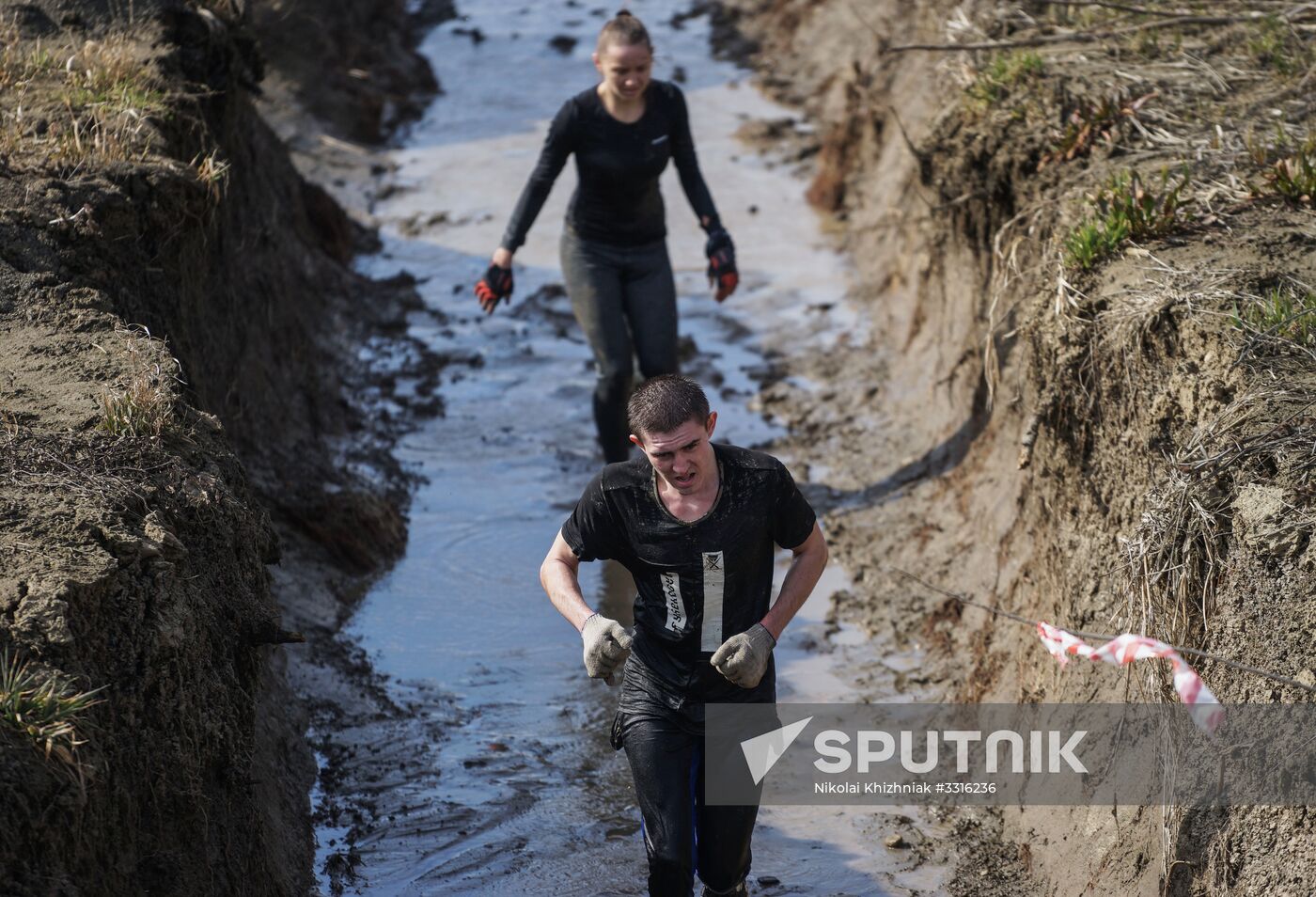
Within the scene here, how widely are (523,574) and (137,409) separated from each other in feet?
9.82

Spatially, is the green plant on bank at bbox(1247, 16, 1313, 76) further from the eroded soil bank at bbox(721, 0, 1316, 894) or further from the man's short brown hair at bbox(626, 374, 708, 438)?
the man's short brown hair at bbox(626, 374, 708, 438)

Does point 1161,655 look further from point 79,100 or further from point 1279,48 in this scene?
point 79,100

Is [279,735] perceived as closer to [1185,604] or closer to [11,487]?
[11,487]

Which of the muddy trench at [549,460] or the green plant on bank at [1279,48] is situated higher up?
the green plant on bank at [1279,48]

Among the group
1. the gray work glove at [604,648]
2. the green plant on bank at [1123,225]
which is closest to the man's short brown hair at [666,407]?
the gray work glove at [604,648]

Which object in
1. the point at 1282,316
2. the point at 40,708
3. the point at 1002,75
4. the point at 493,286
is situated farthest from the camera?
the point at 1002,75

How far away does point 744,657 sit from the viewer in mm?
3848

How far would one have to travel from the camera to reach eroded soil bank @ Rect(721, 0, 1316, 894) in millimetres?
4070

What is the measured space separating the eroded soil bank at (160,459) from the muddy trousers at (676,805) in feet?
3.67

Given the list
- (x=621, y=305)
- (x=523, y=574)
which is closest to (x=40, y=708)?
(x=523, y=574)

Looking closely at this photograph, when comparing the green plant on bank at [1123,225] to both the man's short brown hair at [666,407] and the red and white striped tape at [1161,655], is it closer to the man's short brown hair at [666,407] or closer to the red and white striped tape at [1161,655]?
the red and white striped tape at [1161,655]

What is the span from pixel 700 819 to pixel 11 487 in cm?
216

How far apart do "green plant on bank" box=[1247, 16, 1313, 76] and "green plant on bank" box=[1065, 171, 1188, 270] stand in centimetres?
168

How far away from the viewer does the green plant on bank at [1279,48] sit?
6770mm
